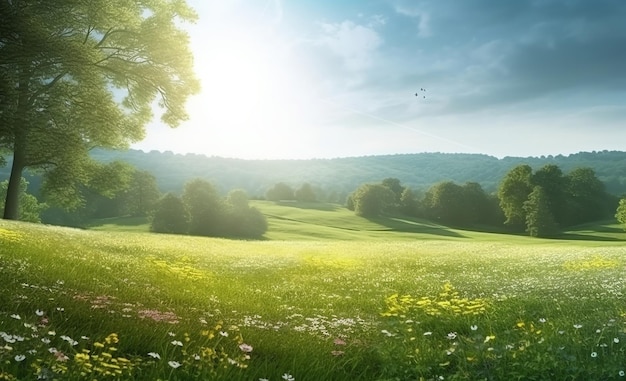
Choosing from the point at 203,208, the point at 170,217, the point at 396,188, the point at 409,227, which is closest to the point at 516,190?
the point at 409,227

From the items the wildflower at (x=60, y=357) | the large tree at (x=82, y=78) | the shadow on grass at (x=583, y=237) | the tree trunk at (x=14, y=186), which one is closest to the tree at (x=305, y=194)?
the shadow on grass at (x=583, y=237)

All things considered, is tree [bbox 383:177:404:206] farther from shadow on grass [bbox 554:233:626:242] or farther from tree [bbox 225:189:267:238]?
Result: tree [bbox 225:189:267:238]

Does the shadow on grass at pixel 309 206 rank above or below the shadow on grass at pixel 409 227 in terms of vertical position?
above

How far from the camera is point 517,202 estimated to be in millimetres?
93250

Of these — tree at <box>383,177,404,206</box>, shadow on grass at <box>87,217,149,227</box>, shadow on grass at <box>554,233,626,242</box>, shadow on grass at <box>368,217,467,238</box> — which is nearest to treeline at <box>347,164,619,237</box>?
tree at <box>383,177,404,206</box>

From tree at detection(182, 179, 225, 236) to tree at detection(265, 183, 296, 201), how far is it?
67.1 metres

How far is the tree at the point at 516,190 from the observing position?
92812mm

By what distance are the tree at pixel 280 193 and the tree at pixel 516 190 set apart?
223 ft

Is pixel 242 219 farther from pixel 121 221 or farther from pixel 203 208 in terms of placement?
pixel 121 221

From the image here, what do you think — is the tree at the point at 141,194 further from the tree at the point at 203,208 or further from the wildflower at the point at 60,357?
the wildflower at the point at 60,357

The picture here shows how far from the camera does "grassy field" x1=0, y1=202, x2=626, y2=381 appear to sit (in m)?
7.49

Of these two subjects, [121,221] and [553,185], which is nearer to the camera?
[553,185]

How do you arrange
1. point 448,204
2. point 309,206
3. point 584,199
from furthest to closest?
point 309,206 → point 448,204 → point 584,199

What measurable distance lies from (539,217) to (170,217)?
190ft
